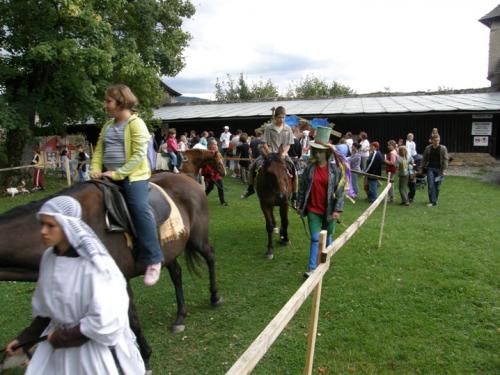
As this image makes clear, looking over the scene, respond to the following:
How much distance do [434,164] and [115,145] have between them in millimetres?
9743

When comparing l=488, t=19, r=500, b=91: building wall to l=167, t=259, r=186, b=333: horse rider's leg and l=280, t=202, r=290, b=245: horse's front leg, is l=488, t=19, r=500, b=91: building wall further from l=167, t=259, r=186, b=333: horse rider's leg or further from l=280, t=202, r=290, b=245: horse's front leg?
l=167, t=259, r=186, b=333: horse rider's leg

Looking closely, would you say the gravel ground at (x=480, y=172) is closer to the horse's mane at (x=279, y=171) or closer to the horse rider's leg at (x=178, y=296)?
the horse's mane at (x=279, y=171)

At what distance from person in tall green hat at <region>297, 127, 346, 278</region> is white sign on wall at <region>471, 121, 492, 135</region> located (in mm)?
15926

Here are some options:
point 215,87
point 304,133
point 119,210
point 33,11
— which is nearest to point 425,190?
point 304,133

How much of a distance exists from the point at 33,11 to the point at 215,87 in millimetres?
39252

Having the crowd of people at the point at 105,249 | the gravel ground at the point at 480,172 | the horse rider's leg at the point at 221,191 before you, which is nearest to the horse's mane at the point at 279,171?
the crowd of people at the point at 105,249

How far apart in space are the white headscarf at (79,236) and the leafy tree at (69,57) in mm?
11601

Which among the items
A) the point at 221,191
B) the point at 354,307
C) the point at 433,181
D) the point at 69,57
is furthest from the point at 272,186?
the point at 69,57

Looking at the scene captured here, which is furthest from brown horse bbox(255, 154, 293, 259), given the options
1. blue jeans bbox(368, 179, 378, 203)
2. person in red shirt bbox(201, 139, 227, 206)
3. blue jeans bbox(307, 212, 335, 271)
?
blue jeans bbox(368, 179, 378, 203)

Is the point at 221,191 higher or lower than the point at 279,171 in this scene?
lower

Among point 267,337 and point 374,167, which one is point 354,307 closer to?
point 267,337

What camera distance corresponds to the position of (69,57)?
1206cm

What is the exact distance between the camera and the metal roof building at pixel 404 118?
1805 cm

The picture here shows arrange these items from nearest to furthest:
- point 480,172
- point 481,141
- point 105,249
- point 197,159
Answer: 1. point 105,249
2. point 197,159
3. point 480,172
4. point 481,141
